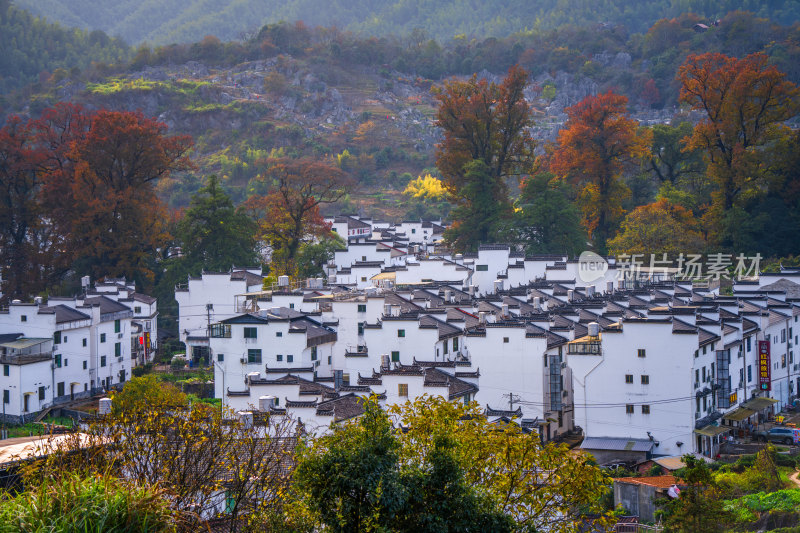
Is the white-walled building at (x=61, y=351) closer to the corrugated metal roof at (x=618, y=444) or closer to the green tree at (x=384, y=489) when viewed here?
the corrugated metal roof at (x=618, y=444)

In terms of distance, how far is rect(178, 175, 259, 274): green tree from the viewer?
179ft

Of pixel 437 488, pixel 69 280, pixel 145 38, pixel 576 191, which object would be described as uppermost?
pixel 145 38

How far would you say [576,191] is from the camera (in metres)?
63.6

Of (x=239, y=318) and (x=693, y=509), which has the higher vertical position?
(x=239, y=318)

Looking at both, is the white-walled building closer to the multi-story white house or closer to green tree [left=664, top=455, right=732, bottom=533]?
the multi-story white house

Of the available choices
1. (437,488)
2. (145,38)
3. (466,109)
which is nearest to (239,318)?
(437,488)

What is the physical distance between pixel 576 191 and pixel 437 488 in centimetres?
5159

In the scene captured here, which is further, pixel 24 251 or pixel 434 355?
pixel 24 251

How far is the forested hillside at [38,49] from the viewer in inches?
4783

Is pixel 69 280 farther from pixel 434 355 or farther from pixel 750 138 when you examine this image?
pixel 750 138

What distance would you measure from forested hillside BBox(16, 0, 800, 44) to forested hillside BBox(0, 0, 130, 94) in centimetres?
3208

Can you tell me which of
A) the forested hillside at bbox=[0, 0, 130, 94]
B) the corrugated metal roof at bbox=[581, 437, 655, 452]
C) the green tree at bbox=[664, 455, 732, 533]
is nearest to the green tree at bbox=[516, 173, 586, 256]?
the corrugated metal roof at bbox=[581, 437, 655, 452]

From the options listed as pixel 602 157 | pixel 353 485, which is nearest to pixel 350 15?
pixel 602 157

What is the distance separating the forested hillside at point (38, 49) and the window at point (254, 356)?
8918cm
